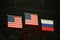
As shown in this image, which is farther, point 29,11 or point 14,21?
point 29,11

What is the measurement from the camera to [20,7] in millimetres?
2051

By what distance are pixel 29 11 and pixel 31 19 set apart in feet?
0.37

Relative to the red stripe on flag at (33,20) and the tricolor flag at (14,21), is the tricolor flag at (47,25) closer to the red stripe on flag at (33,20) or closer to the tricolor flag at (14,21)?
the red stripe on flag at (33,20)

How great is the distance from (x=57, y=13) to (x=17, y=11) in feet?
1.95

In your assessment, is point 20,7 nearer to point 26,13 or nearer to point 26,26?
point 26,13

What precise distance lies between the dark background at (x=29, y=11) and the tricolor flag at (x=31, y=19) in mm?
45

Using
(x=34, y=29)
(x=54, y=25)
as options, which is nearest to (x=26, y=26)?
(x=34, y=29)

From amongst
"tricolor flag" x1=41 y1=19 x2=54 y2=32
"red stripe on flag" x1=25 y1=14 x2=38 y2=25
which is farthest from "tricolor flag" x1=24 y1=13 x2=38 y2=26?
"tricolor flag" x1=41 y1=19 x2=54 y2=32

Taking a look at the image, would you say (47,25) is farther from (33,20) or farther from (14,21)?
(14,21)

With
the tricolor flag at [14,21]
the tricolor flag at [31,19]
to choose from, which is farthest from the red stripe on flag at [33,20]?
the tricolor flag at [14,21]

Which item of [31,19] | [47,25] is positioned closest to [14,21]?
[31,19]

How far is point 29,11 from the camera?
→ 2.10 metres

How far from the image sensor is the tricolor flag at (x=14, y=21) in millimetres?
1965

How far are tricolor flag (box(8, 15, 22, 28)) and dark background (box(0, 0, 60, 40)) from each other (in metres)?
0.05
